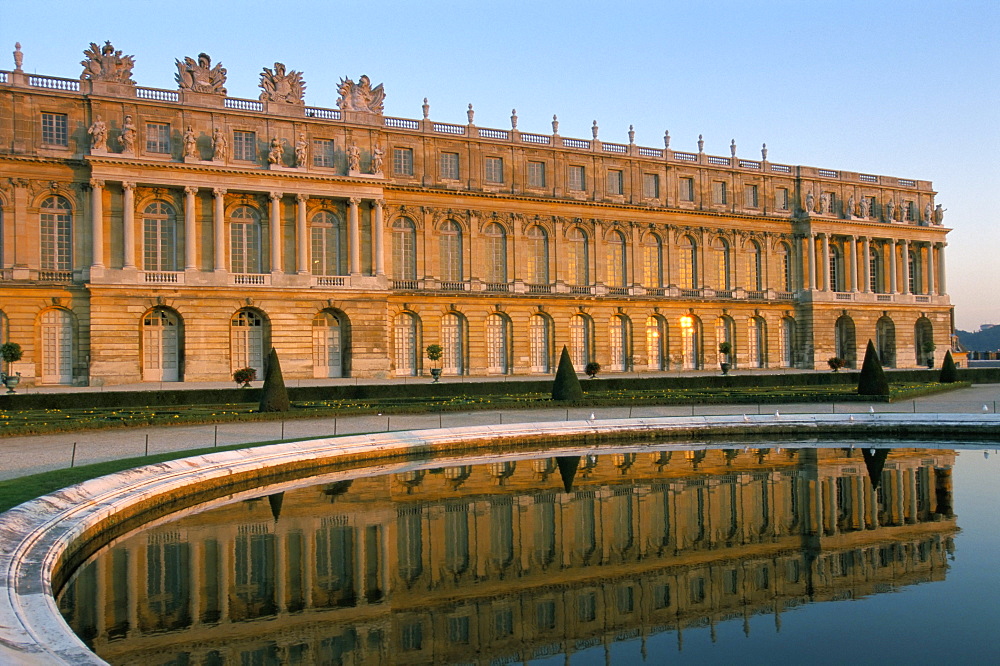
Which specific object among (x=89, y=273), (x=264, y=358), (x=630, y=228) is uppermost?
(x=630, y=228)

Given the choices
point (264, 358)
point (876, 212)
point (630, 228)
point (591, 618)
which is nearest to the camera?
point (591, 618)

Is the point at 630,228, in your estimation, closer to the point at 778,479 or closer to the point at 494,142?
the point at 494,142

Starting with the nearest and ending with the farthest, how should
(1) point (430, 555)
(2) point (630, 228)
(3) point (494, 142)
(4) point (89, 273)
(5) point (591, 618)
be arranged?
1. (5) point (591, 618)
2. (1) point (430, 555)
3. (4) point (89, 273)
4. (3) point (494, 142)
5. (2) point (630, 228)

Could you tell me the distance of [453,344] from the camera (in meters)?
47.4

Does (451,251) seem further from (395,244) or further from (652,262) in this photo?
(652,262)

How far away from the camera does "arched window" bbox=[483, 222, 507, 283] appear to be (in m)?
48.7

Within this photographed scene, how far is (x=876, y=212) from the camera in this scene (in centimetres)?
6188

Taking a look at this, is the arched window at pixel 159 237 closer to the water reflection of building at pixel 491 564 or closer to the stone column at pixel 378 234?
the stone column at pixel 378 234

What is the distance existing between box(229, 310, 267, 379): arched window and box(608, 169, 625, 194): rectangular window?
23.9 meters

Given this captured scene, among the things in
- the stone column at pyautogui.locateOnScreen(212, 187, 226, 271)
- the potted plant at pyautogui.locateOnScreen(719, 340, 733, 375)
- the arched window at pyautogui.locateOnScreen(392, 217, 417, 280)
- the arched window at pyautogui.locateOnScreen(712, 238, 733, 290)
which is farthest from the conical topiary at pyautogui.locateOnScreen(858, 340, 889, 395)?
the stone column at pyautogui.locateOnScreen(212, 187, 226, 271)

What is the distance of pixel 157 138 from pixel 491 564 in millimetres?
35309

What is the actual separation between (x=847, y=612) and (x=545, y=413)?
19.4 meters

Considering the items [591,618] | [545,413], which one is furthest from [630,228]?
[591,618]

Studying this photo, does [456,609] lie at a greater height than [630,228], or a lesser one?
lesser
